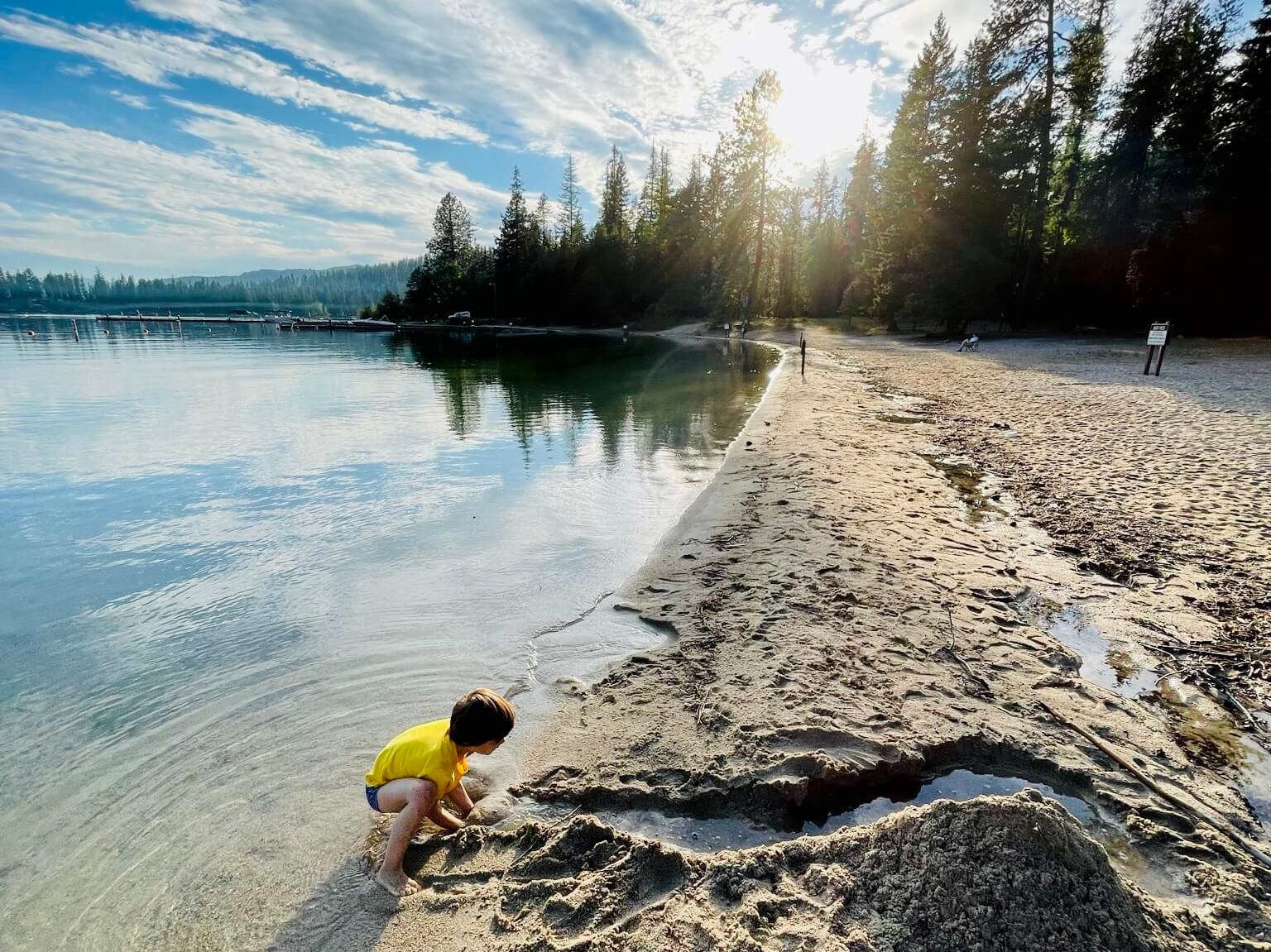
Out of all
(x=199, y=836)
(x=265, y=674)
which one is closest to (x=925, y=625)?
(x=199, y=836)

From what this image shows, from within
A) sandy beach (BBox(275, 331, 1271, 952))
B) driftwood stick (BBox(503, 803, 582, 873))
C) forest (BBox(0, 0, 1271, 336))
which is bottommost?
driftwood stick (BBox(503, 803, 582, 873))

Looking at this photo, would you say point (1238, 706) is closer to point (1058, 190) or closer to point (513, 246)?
point (1058, 190)

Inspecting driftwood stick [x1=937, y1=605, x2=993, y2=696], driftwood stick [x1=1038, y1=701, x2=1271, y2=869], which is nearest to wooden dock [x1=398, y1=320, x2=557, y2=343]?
driftwood stick [x1=937, y1=605, x2=993, y2=696]

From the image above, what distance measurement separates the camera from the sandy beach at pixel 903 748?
2332mm

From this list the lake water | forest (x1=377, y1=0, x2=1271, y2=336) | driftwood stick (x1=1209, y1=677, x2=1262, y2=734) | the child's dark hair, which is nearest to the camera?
the child's dark hair

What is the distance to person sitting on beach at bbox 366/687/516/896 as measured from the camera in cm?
299

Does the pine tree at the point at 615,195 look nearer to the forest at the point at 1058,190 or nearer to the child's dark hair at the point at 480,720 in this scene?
the forest at the point at 1058,190

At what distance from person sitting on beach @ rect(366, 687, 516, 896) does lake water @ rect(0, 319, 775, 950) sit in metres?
0.33

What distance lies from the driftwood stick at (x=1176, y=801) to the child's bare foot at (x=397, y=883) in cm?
385

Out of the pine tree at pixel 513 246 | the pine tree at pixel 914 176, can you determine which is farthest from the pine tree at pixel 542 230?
the pine tree at pixel 914 176

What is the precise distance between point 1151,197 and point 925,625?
39.4m

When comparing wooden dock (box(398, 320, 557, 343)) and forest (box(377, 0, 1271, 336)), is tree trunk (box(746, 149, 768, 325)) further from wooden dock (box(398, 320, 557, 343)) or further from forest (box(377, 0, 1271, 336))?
wooden dock (box(398, 320, 557, 343))

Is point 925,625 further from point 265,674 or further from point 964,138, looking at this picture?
point 964,138

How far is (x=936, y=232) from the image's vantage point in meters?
34.2
